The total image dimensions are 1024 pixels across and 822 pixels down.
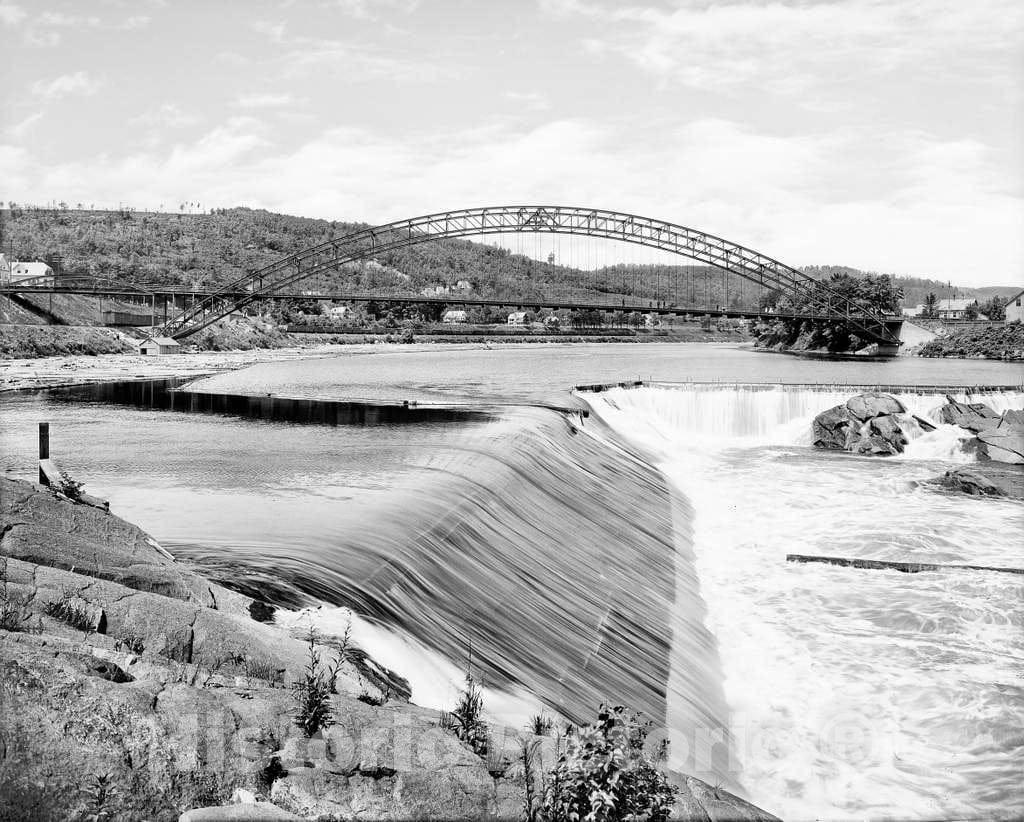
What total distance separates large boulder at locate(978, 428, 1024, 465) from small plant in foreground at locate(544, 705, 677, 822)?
1193 inches

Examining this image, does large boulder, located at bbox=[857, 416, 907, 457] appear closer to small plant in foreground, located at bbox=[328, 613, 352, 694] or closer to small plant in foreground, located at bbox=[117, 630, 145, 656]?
small plant in foreground, located at bbox=[328, 613, 352, 694]

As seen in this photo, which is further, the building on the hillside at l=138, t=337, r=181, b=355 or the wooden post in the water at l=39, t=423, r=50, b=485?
the building on the hillside at l=138, t=337, r=181, b=355

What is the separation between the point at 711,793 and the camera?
701 cm

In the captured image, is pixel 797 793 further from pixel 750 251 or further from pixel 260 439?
pixel 750 251

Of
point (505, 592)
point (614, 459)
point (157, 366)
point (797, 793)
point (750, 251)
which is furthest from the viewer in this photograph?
point (750, 251)

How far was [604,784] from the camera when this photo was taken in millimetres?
5484

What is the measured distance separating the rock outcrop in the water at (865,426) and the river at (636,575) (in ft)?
12.0

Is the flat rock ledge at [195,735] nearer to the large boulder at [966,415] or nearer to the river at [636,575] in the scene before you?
the river at [636,575]

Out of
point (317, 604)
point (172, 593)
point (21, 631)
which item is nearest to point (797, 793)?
point (317, 604)

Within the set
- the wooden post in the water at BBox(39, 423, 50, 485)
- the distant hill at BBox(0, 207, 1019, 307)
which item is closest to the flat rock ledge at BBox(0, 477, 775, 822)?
the wooden post in the water at BBox(39, 423, 50, 485)

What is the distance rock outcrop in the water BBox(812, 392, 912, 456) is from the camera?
112ft

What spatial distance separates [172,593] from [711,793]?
15.9 feet

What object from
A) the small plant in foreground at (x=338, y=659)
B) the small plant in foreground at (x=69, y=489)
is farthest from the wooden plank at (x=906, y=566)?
the small plant in foreground at (x=69, y=489)

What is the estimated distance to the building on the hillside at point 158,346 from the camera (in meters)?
73.6
